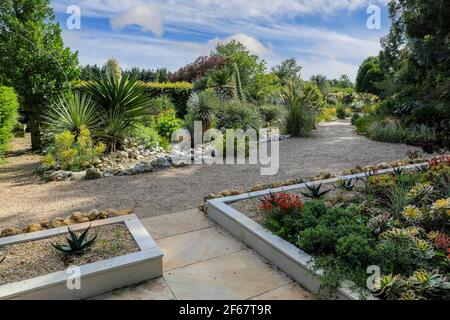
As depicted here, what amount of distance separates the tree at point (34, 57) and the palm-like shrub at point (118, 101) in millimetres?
1360

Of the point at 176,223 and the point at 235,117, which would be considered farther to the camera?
the point at 235,117

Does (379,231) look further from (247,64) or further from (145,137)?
(247,64)

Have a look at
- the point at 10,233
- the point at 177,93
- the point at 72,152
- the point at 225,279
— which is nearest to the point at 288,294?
the point at 225,279

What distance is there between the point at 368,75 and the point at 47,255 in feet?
71.0

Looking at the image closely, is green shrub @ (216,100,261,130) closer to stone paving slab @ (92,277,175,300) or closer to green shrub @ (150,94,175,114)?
green shrub @ (150,94,175,114)

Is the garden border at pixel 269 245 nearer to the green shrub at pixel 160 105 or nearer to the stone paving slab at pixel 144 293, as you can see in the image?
the stone paving slab at pixel 144 293

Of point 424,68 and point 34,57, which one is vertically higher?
point 424,68

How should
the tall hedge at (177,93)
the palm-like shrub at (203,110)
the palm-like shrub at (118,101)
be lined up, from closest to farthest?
the palm-like shrub at (118,101) → the palm-like shrub at (203,110) → the tall hedge at (177,93)

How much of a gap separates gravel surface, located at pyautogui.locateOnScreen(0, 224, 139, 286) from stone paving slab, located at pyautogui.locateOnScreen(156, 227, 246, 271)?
0.34 meters

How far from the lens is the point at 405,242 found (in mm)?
2230

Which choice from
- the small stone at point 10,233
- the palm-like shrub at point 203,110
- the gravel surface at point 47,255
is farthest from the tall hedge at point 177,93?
the gravel surface at point 47,255

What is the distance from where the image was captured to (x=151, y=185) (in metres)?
4.88

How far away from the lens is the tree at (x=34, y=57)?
7.03 m
